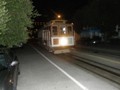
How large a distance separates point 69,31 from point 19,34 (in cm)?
1460

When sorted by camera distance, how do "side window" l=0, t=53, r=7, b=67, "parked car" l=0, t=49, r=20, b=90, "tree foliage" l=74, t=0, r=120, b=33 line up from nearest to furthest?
"parked car" l=0, t=49, r=20, b=90
"side window" l=0, t=53, r=7, b=67
"tree foliage" l=74, t=0, r=120, b=33

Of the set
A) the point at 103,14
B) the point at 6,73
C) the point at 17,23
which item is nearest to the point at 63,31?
the point at 17,23

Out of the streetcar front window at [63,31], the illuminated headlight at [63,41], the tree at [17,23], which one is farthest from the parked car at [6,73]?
the streetcar front window at [63,31]

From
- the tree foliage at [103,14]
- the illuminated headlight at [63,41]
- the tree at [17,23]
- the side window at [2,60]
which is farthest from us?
the tree foliage at [103,14]

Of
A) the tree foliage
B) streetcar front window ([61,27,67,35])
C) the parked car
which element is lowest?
the parked car

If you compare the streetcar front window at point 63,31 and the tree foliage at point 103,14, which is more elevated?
the tree foliage at point 103,14

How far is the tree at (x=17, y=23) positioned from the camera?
45.1ft

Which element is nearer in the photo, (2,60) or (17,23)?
(2,60)

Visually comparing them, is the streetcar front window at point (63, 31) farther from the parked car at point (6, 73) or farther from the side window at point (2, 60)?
the side window at point (2, 60)

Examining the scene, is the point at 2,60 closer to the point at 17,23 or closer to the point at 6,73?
the point at 6,73

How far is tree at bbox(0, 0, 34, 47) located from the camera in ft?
45.1

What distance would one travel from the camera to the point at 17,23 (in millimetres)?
14664

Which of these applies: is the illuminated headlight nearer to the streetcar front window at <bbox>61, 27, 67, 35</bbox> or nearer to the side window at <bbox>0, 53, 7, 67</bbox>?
the streetcar front window at <bbox>61, 27, 67, 35</bbox>

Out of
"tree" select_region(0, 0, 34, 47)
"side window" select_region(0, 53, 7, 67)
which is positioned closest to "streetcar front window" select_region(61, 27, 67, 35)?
"tree" select_region(0, 0, 34, 47)
